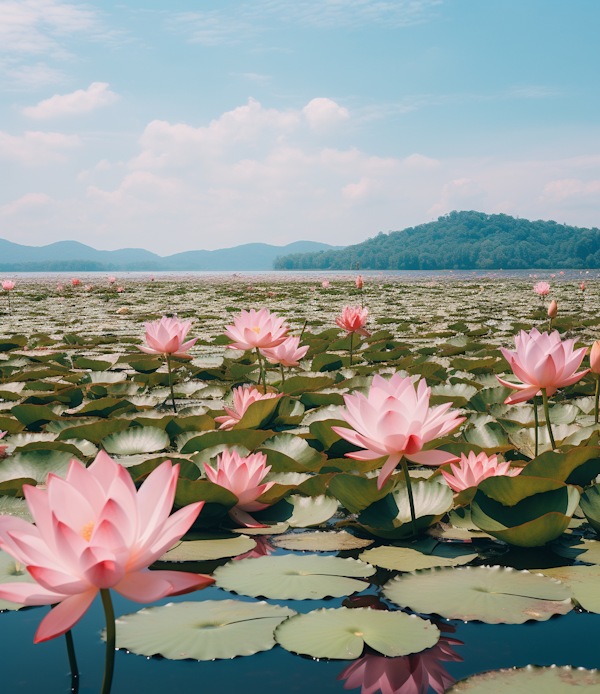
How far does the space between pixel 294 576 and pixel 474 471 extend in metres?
0.65

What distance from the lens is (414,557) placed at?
1.25m

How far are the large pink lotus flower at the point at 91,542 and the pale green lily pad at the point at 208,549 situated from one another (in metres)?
0.59

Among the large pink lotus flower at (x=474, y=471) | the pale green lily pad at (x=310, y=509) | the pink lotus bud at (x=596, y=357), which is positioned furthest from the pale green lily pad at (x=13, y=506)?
the pink lotus bud at (x=596, y=357)

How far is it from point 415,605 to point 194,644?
1.47 ft

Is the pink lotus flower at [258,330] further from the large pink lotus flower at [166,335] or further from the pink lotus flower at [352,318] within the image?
the pink lotus flower at [352,318]

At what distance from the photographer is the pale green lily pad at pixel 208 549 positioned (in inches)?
49.2

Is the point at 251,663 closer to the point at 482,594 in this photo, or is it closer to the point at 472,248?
the point at 482,594

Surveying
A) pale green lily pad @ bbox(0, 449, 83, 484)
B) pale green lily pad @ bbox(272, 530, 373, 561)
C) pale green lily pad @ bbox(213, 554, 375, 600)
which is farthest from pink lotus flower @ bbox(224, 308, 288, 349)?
pale green lily pad @ bbox(213, 554, 375, 600)

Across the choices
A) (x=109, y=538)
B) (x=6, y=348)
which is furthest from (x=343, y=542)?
(x=6, y=348)

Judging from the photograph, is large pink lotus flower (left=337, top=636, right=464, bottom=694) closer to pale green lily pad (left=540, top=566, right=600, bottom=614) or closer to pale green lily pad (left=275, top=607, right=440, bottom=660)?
pale green lily pad (left=275, top=607, right=440, bottom=660)

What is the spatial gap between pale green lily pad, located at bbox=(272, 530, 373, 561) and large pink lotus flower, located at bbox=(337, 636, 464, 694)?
0.46 m

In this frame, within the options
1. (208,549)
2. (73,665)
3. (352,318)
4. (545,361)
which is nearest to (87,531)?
(73,665)

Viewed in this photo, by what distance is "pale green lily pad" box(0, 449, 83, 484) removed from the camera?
5.66 feet

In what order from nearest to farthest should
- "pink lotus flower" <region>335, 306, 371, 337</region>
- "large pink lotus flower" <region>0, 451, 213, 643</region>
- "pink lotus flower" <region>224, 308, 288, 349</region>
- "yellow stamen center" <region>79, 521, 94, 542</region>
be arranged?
"large pink lotus flower" <region>0, 451, 213, 643</region> → "yellow stamen center" <region>79, 521, 94, 542</region> → "pink lotus flower" <region>224, 308, 288, 349</region> → "pink lotus flower" <region>335, 306, 371, 337</region>
